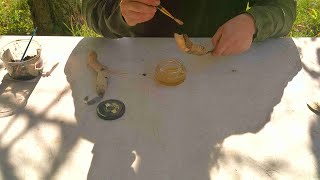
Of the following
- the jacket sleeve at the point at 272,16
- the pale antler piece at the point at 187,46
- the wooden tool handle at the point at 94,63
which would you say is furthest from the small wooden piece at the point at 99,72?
the jacket sleeve at the point at 272,16

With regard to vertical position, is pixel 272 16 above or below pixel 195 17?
above

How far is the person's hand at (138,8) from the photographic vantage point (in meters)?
1.09

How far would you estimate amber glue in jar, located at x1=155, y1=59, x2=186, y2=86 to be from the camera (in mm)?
1087

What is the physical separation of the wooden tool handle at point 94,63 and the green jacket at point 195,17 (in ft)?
0.48

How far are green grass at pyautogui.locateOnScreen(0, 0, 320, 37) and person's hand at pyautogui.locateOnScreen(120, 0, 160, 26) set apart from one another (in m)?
1.20

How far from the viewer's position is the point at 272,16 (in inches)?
48.8

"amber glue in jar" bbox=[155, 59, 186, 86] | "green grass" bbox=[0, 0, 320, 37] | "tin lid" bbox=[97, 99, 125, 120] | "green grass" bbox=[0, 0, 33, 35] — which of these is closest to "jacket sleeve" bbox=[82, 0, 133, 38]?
"amber glue in jar" bbox=[155, 59, 186, 86]

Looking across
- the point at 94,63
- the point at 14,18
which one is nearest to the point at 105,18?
the point at 94,63

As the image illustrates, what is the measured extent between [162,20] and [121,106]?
22.2 inches

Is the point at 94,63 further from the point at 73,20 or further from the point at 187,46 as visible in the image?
the point at 73,20

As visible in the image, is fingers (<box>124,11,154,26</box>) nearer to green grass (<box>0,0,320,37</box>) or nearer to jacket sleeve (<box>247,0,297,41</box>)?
jacket sleeve (<box>247,0,297,41</box>)

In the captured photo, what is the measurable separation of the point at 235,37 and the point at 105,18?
1.49ft

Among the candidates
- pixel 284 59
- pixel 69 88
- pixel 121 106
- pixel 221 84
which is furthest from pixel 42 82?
pixel 284 59

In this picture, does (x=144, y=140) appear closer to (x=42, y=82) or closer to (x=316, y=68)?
(x=42, y=82)
